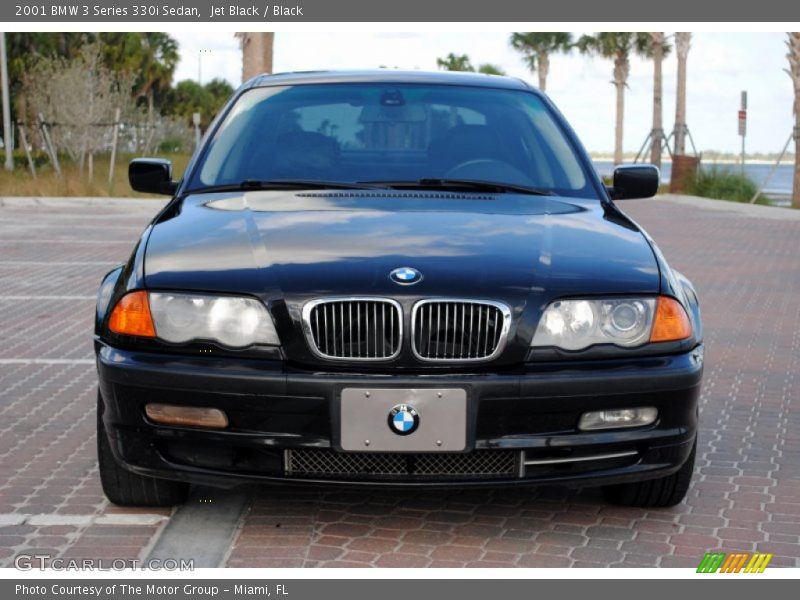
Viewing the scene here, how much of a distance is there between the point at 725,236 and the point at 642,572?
49.8ft

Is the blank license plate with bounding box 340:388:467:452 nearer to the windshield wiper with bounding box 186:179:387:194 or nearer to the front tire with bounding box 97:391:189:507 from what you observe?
the front tire with bounding box 97:391:189:507

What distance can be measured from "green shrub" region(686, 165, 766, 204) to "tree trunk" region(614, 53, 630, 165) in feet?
98.9

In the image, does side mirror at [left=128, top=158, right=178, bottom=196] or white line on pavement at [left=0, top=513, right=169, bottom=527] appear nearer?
white line on pavement at [left=0, top=513, right=169, bottom=527]

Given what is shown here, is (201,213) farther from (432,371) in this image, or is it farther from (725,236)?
(725,236)

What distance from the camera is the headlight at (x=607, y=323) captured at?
3.94 meters

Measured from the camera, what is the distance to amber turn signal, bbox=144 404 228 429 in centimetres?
389

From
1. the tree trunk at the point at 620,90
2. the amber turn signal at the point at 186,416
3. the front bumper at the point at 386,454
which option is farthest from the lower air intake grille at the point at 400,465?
the tree trunk at the point at 620,90

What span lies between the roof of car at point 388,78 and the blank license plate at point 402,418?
7.27 feet

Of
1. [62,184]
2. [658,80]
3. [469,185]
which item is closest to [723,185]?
[62,184]

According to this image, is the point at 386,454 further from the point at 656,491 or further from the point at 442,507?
the point at 656,491

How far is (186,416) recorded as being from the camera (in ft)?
12.9

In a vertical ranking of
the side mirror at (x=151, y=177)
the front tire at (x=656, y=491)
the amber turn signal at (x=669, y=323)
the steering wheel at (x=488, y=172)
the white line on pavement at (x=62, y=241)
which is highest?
the steering wheel at (x=488, y=172)

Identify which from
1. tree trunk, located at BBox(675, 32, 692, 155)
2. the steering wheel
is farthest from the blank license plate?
tree trunk, located at BBox(675, 32, 692, 155)

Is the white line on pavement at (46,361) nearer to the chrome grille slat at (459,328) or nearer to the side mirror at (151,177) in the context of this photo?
the side mirror at (151,177)
